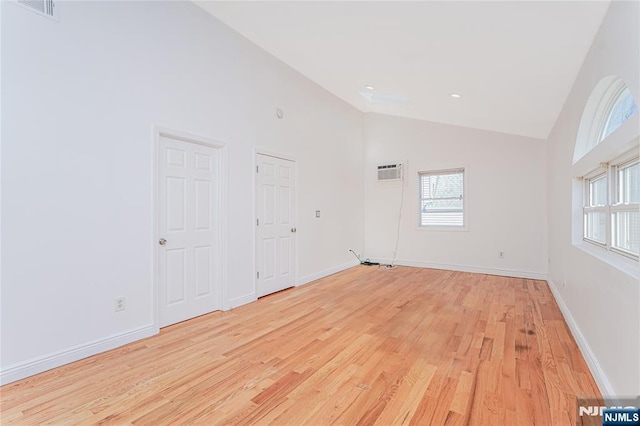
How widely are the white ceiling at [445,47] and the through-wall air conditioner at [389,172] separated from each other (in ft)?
5.56

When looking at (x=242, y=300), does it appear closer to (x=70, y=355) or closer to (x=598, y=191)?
(x=70, y=355)

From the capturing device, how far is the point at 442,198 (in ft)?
20.0

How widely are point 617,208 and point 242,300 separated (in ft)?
12.2

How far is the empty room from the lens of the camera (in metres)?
1.88

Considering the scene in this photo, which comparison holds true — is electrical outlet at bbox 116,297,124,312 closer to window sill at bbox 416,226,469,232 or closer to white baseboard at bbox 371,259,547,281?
white baseboard at bbox 371,259,547,281

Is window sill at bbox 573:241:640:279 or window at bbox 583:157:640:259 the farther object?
window at bbox 583:157:640:259

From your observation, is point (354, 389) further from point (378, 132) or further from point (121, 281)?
point (378, 132)

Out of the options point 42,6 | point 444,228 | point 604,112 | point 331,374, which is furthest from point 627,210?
point 42,6

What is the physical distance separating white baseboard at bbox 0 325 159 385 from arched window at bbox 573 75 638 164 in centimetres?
417

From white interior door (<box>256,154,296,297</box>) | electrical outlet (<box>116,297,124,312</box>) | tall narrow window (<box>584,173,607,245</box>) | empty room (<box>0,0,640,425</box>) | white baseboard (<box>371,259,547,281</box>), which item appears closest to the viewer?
empty room (<box>0,0,640,425</box>)

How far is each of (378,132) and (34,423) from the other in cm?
651

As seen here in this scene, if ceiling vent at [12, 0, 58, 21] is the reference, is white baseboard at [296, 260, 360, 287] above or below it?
below

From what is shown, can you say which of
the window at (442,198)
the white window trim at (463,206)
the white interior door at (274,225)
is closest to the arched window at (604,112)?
the white window trim at (463,206)

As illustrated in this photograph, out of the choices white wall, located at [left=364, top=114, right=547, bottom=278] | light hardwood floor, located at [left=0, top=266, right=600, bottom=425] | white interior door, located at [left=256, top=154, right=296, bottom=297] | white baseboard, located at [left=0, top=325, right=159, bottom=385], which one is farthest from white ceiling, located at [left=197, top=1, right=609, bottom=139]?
white baseboard, located at [left=0, top=325, right=159, bottom=385]
